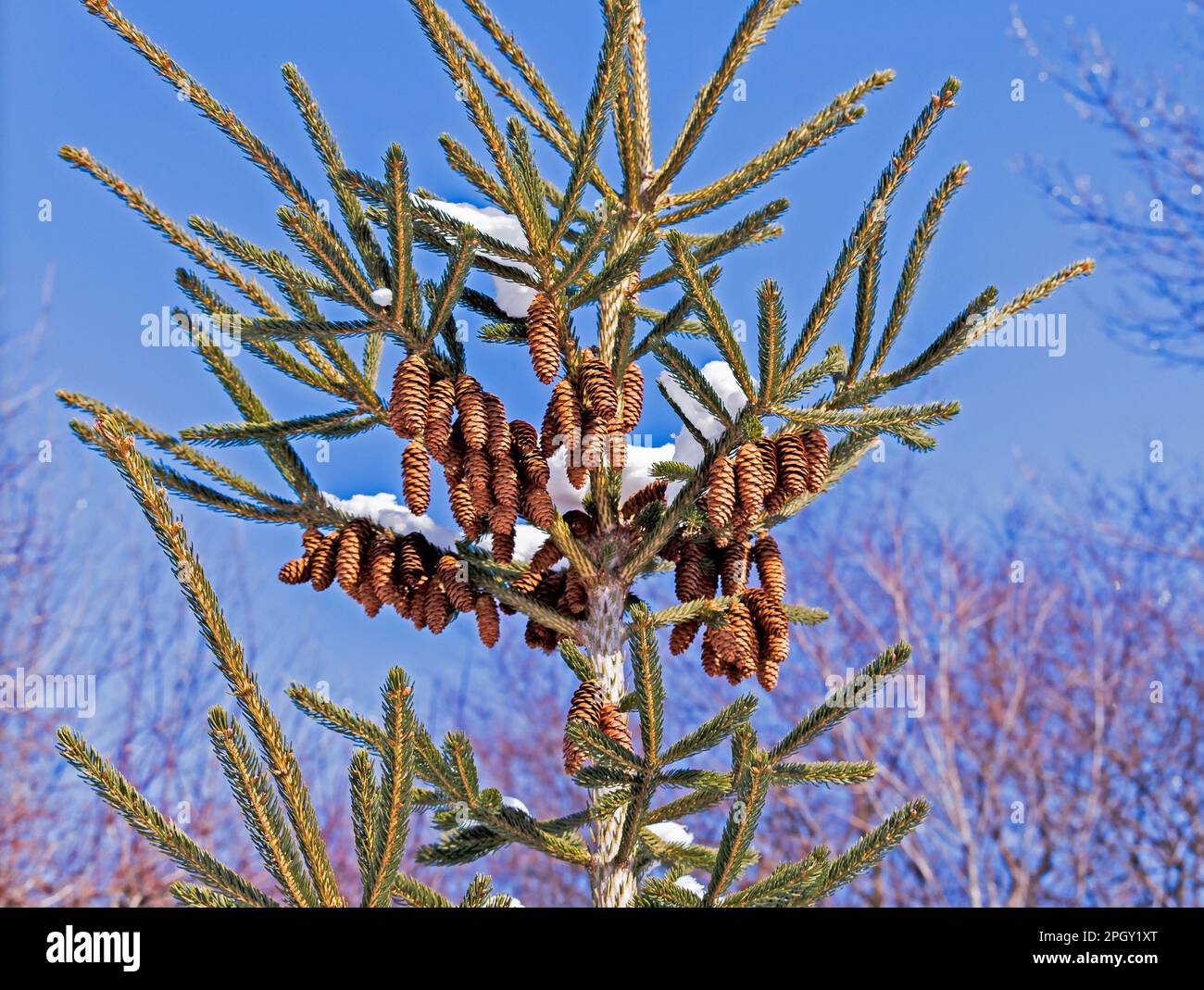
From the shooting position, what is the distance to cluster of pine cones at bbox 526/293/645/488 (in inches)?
92.3

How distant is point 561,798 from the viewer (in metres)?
13.4

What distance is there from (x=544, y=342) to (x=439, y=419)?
31cm

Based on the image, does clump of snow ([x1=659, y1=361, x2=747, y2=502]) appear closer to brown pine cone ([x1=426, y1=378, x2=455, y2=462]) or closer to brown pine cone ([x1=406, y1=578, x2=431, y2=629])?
brown pine cone ([x1=426, y1=378, x2=455, y2=462])

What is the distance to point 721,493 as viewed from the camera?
7.56 feet

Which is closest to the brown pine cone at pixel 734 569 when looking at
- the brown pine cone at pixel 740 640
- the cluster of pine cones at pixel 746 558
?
the cluster of pine cones at pixel 746 558

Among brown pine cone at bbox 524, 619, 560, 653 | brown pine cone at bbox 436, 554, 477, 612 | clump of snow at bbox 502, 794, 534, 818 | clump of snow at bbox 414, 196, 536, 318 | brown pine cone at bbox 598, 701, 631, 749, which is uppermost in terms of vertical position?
clump of snow at bbox 414, 196, 536, 318

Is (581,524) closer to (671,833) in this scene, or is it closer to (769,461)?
(769,461)

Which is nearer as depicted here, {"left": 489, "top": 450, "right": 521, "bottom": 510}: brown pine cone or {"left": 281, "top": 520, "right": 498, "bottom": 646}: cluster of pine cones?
{"left": 489, "top": 450, "right": 521, "bottom": 510}: brown pine cone

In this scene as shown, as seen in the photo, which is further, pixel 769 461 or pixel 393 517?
pixel 393 517

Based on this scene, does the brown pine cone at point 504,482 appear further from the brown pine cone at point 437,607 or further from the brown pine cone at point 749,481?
the brown pine cone at point 749,481

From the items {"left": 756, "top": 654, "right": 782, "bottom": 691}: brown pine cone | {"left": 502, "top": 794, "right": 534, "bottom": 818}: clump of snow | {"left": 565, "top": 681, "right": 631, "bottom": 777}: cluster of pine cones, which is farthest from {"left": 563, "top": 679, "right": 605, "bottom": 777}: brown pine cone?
{"left": 756, "top": 654, "right": 782, "bottom": 691}: brown pine cone

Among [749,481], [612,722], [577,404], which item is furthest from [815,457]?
[612,722]

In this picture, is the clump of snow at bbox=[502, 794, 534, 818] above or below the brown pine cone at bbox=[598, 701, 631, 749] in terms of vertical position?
below

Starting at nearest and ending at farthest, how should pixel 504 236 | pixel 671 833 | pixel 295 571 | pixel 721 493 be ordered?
pixel 721 493 < pixel 295 571 < pixel 504 236 < pixel 671 833
